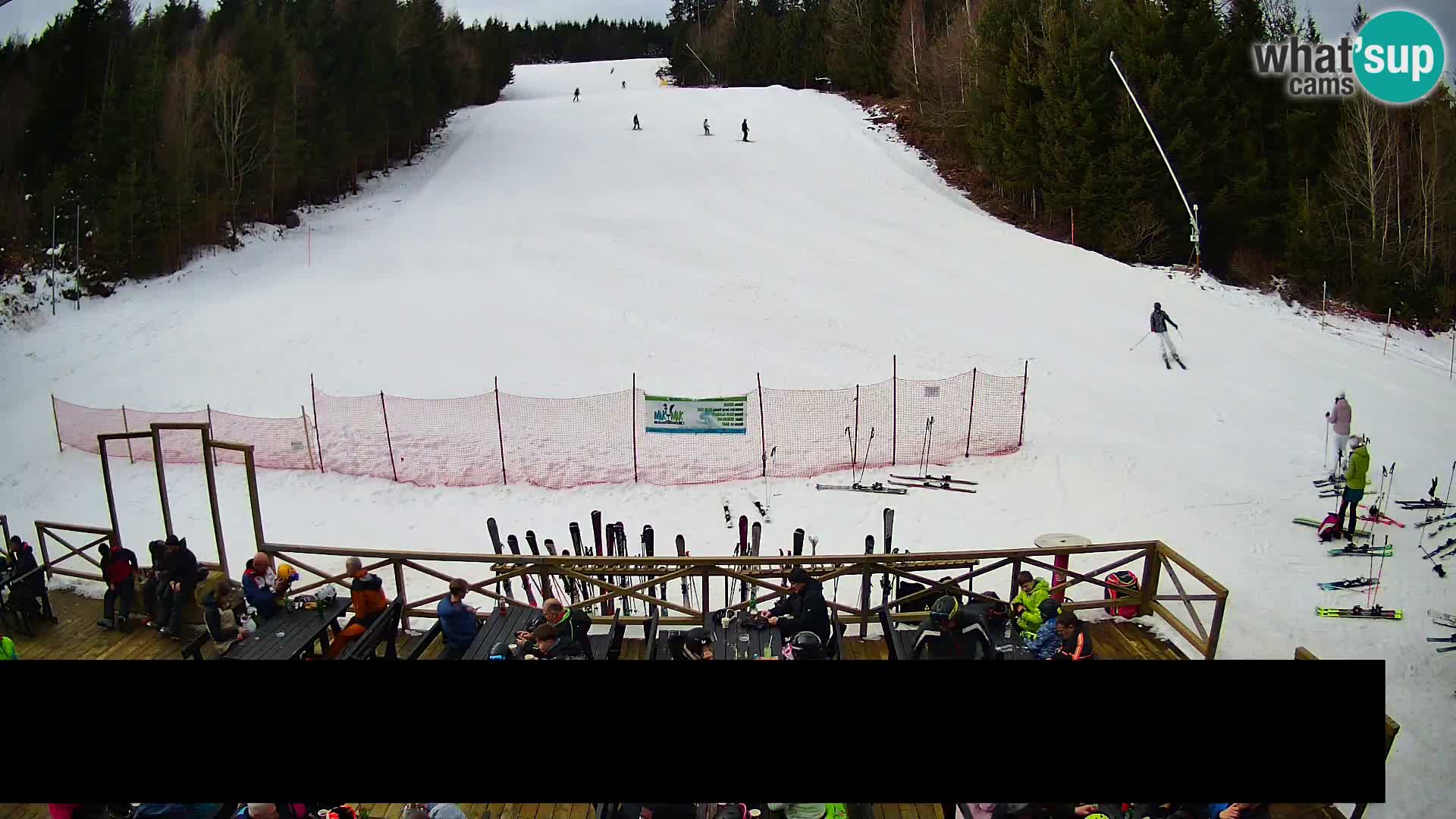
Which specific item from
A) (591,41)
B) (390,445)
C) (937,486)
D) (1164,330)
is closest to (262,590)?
(390,445)

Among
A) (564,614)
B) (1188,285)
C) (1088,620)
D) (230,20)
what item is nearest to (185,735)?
(564,614)

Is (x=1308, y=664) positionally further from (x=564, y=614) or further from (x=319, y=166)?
(x=319, y=166)

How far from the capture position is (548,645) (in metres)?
5.67

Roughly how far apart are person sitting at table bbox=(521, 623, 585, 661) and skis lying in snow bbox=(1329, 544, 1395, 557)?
26.6 feet

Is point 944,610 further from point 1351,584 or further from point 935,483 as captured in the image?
point 935,483

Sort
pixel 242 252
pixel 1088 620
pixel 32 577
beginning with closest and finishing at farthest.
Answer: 1. pixel 32 577
2. pixel 1088 620
3. pixel 242 252

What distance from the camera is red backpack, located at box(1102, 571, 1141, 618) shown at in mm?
7492

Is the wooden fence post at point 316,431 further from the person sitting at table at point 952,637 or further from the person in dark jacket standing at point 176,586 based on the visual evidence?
the person sitting at table at point 952,637

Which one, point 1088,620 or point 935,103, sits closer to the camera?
point 1088,620

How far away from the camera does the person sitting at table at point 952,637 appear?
541cm

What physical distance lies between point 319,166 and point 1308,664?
2990cm

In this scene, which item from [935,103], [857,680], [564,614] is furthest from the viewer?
[935,103]

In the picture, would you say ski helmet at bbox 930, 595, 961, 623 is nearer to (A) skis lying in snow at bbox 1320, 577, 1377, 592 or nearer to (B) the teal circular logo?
(B) the teal circular logo

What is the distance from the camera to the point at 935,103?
1345 inches
